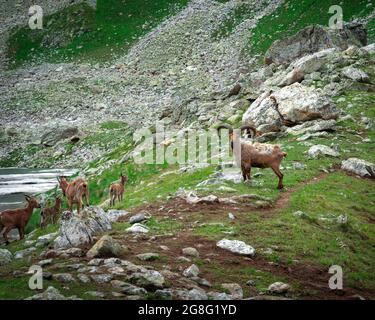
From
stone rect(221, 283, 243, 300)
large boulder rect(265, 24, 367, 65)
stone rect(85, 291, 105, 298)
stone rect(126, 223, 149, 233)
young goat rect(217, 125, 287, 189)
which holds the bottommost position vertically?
stone rect(126, 223, 149, 233)

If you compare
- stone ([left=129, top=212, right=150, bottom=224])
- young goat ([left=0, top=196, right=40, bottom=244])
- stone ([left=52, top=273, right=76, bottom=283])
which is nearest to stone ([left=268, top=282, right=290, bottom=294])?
stone ([left=52, top=273, right=76, bottom=283])

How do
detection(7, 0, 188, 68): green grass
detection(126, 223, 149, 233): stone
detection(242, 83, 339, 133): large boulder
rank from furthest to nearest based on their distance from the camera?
detection(7, 0, 188, 68): green grass < detection(242, 83, 339, 133): large boulder < detection(126, 223, 149, 233): stone

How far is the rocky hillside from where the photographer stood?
1312 centimetres

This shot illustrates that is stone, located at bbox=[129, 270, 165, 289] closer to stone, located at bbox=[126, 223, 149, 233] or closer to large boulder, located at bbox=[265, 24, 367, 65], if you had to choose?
stone, located at bbox=[126, 223, 149, 233]

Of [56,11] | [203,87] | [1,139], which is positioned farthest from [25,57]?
[203,87]

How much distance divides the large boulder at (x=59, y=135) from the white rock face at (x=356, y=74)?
1541 inches

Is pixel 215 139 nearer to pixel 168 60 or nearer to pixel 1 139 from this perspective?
pixel 1 139

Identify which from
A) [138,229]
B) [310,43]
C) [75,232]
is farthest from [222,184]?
[310,43]

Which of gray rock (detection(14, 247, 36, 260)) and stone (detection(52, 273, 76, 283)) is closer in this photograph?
stone (detection(52, 273, 76, 283))

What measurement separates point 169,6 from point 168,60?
24.5 metres

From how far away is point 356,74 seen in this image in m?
41.2

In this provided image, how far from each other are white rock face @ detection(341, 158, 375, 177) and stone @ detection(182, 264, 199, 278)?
14825 mm

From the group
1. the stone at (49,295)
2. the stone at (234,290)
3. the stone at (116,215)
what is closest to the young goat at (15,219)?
the stone at (116,215)

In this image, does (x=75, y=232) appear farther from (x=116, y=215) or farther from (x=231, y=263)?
(x=116, y=215)
